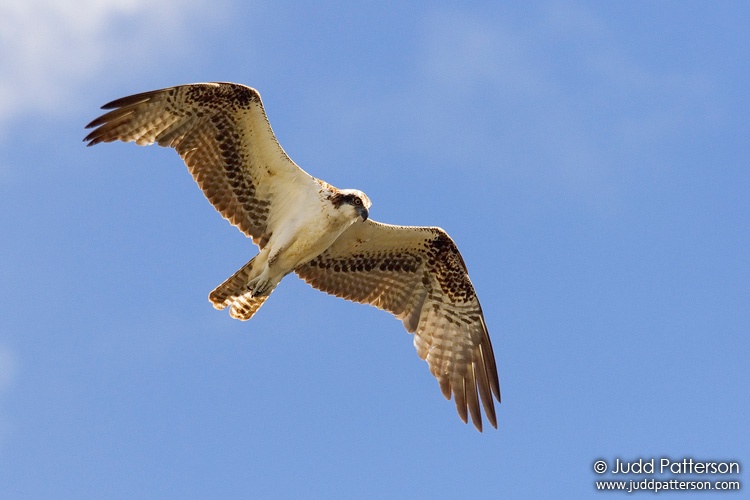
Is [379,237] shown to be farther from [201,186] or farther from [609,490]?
[609,490]

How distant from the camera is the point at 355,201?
11.9 meters

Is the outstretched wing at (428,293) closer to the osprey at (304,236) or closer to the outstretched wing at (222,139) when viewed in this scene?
the osprey at (304,236)

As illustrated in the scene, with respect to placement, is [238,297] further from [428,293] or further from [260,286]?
[428,293]

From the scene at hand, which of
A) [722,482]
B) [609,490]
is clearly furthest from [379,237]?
[722,482]

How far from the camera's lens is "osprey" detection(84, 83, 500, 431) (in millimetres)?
12117

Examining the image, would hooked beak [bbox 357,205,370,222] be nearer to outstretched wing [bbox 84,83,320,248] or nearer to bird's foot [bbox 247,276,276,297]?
outstretched wing [bbox 84,83,320,248]

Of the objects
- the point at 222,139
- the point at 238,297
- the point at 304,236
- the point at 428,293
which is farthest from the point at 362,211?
the point at 428,293

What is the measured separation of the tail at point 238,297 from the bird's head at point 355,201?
1434 millimetres

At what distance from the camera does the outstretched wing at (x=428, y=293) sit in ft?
43.7

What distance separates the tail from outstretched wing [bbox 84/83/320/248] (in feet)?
1.50

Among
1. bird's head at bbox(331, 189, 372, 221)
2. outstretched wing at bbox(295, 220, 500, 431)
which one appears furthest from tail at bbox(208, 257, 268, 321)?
bird's head at bbox(331, 189, 372, 221)

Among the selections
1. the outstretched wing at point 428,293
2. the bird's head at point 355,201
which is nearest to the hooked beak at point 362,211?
the bird's head at point 355,201

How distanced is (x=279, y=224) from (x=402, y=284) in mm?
2027

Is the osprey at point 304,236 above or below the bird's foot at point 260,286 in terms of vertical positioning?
above
